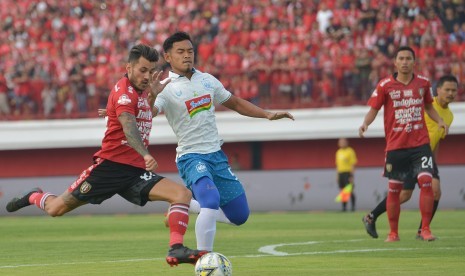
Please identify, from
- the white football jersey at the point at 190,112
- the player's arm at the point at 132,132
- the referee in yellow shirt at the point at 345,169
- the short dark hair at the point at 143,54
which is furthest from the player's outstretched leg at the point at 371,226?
the referee in yellow shirt at the point at 345,169

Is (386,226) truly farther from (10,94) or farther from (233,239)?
(10,94)

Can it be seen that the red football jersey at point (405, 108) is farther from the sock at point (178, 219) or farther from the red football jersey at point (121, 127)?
the sock at point (178, 219)

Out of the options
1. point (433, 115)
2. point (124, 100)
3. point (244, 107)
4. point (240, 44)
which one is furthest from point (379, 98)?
point (240, 44)

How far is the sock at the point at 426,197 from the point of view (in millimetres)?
14188

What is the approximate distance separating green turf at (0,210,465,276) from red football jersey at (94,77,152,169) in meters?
1.13

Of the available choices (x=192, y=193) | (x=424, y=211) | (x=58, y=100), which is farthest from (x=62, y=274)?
(x=58, y=100)

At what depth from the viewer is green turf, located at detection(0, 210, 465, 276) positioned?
10.6 metres

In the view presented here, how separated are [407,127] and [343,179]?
13.7 metres

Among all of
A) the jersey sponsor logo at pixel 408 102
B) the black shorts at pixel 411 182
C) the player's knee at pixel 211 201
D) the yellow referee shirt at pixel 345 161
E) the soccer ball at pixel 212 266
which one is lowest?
the yellow referee shirt at pixel 345 161

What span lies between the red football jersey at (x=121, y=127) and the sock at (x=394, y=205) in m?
5.10

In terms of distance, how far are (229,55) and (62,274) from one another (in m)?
19.7

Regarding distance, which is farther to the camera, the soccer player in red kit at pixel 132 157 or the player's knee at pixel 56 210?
the player's knee at pixel 56 210

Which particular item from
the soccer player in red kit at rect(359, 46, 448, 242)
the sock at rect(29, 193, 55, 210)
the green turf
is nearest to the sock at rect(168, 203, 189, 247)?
the green turf

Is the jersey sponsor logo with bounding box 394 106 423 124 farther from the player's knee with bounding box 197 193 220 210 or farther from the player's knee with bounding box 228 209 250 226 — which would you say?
the player's knee with bounding box 197 193 220 210
